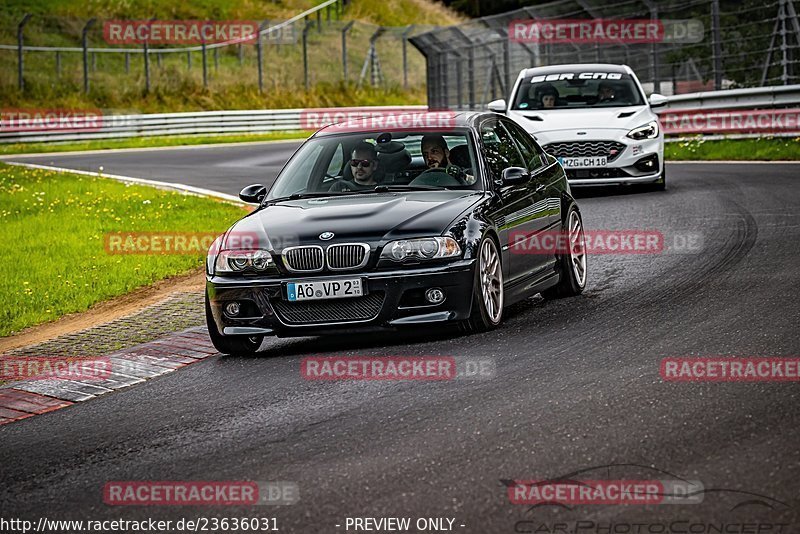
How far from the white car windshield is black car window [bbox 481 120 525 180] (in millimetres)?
8496

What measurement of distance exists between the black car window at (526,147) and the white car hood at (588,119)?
22.8ft

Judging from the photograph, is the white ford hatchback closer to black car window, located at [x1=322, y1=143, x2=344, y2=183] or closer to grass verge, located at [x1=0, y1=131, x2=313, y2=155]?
black car window, located at [x1=322, y1=143, x2=344, y2=183]

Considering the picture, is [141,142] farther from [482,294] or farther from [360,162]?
[482,294]

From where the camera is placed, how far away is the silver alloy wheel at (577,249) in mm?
10600

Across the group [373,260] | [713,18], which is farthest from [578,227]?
[713,18]

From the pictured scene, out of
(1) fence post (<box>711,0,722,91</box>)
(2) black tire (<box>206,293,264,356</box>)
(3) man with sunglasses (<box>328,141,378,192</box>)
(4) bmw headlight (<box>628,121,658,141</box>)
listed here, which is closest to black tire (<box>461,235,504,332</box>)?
(3) man with sunglasses (<box>328,141,378,192</box>)

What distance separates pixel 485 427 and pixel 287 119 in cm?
3969

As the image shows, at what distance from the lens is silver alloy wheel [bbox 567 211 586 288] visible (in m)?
10.6

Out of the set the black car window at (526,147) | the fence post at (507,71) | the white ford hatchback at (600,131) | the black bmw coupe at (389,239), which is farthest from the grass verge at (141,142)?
the black bmw coupe at (389,239)

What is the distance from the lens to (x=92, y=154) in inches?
1351

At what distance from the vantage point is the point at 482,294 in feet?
29.0

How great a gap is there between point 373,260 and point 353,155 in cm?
156

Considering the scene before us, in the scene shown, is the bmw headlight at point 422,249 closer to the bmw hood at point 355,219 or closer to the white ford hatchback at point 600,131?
the bmw hood at point 355,219

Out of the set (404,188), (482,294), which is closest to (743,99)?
(404,188)
